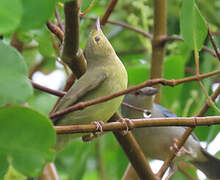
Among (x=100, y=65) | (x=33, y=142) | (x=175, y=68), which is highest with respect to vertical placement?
(x=33, y=142)

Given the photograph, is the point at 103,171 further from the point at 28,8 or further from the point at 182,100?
the point at 28,8

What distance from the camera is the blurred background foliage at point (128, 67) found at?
9.09ft

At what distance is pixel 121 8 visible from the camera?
160 inches

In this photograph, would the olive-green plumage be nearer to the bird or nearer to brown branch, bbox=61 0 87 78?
brown branch, bbox=61 0 87 78

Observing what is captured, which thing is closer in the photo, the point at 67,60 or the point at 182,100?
the point at 67,60

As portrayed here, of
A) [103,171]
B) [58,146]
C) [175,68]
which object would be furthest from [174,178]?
[58,146]

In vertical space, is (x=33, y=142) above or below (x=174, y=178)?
above

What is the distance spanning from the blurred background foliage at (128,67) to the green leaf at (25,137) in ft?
4.51

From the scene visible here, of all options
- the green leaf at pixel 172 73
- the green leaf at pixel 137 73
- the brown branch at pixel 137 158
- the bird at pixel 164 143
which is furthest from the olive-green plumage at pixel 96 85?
the bird at pixel 164 143

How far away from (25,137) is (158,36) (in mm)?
2120

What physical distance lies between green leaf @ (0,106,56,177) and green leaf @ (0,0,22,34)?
0.18 metres

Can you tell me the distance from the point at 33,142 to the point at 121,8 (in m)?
3.11

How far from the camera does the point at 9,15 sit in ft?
3.19

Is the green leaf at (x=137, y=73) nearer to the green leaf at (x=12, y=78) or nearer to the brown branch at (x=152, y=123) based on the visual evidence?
the brown branch at (x=152, y=123)
